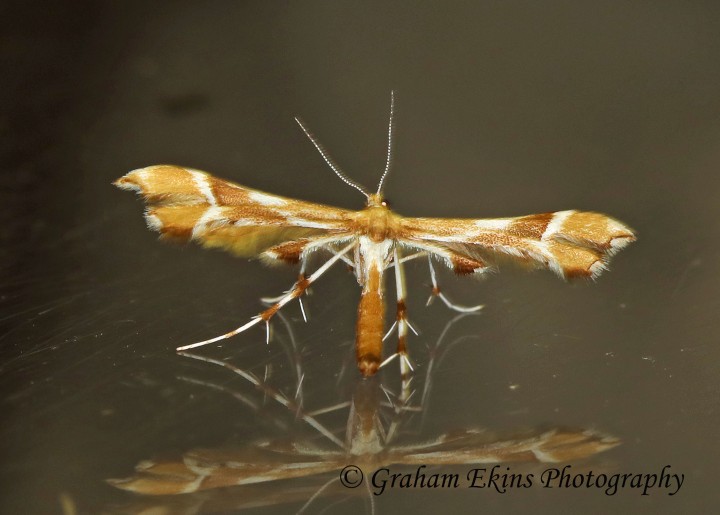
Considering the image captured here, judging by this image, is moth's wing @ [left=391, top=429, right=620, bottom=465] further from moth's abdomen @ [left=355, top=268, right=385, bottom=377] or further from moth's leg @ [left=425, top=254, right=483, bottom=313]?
moth's leg @ [left=425, top=254, right=483, bottom=313]

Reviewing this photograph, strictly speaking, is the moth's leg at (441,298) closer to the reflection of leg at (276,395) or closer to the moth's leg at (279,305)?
the moth's leg at (279,305)

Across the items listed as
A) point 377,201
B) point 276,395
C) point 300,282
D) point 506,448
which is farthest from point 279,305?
point 506,448

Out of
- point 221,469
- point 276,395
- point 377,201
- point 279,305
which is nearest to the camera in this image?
point 221,469

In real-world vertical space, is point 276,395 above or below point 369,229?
below

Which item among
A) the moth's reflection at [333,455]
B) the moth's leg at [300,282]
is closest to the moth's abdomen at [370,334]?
the moth's reflection at [333,455]

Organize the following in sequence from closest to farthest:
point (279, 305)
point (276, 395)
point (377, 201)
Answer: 1. point (276, 395)
2. point (279, 305)
3. point (377, 201)

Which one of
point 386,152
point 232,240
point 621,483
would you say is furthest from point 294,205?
point 386,152

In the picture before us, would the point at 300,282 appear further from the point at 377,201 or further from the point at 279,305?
the point at 377,201
